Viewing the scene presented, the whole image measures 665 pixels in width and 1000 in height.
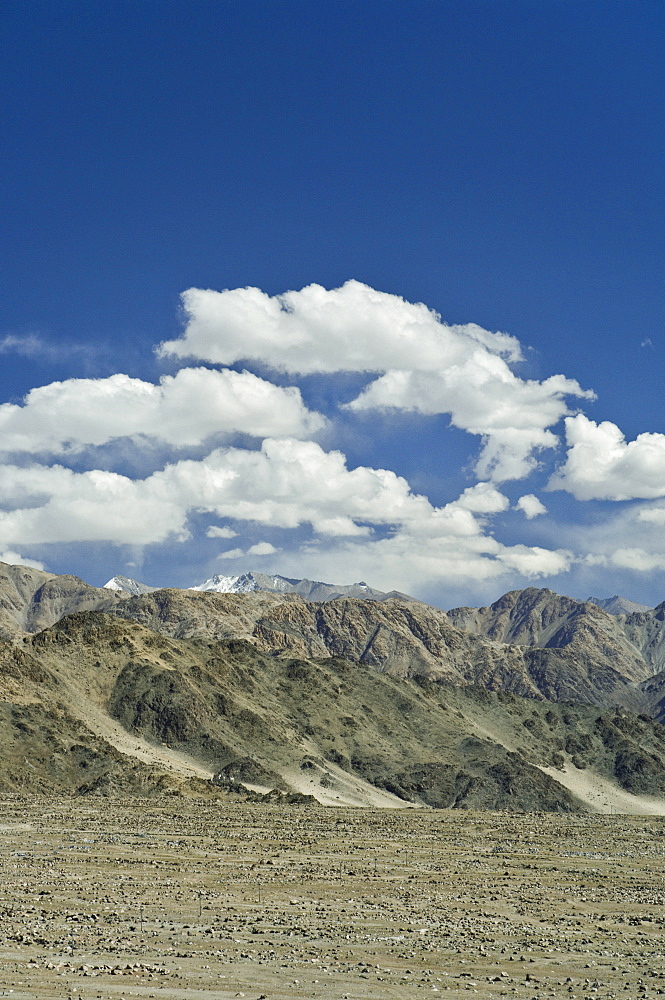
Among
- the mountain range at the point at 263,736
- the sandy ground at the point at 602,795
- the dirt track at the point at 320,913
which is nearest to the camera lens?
the dirt track at the point at 320,913

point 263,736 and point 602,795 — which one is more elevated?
point 263,736

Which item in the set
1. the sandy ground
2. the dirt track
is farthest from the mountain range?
the dirt track

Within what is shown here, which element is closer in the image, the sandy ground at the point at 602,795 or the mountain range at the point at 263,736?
the mountain range at the point at 263,736

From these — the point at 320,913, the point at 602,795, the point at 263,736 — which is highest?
the point at 320,913

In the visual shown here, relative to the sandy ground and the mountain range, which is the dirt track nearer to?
the mountain range

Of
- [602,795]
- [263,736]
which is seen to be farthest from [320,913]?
[602,795]

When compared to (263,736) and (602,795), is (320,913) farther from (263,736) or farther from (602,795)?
(602,795)

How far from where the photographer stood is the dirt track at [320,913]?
2628cm

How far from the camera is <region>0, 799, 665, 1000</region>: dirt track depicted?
26281mm

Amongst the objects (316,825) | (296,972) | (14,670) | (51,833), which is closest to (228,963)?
(296,972)

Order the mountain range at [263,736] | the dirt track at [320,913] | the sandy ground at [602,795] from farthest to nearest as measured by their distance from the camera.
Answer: the sandy ground at [602,795] < the mountain range at [263,736] < the dirt track at [320,913]

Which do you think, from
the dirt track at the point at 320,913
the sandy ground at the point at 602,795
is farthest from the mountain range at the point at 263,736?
the dirt track at the point at 320,913

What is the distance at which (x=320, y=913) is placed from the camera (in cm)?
3612

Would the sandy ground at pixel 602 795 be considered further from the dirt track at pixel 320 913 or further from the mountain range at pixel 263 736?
the dirt track at pixel 320 913
